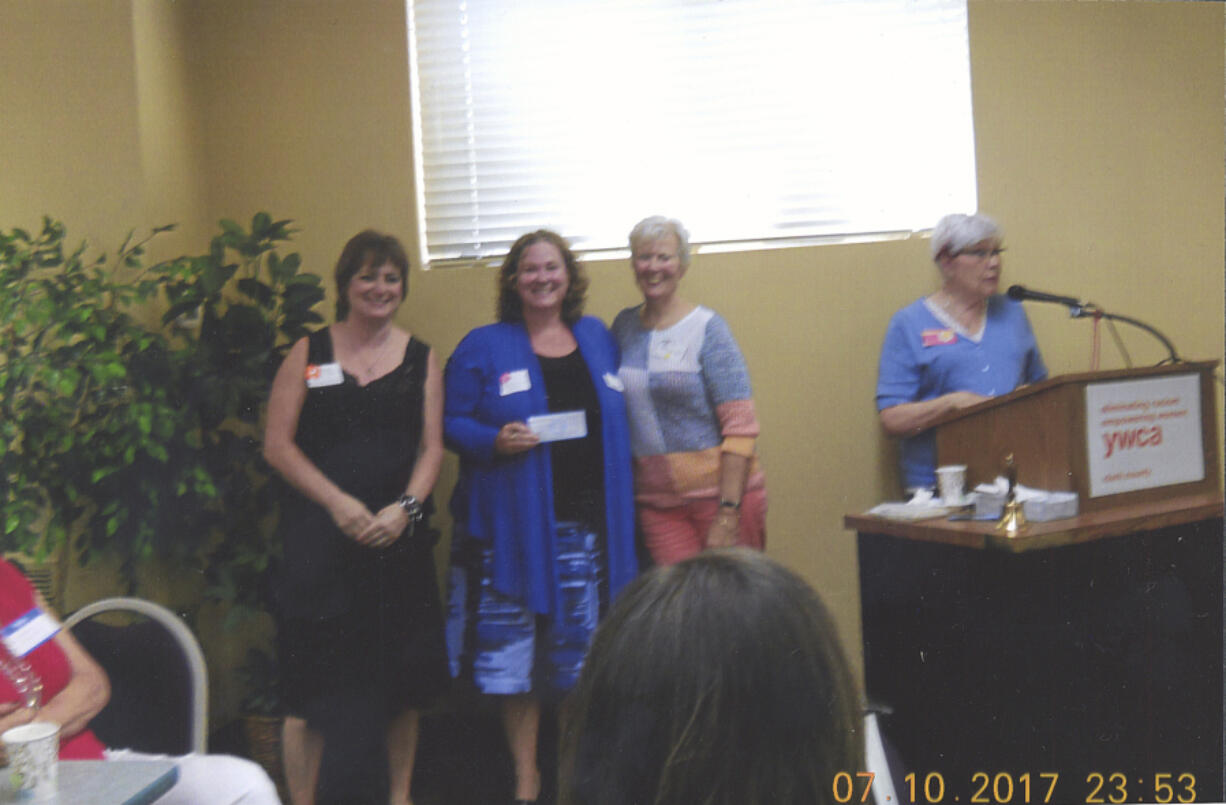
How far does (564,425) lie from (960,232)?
92 centimetres

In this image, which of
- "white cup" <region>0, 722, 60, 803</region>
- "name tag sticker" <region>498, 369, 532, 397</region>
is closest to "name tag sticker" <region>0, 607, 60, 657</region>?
"white cup" <region>0, 722, 60, 803</region>

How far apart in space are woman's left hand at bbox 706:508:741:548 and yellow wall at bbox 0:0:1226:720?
10 cm

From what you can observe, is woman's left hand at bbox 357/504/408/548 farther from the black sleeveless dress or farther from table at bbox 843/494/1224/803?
table at bbox 843/494/1224/803


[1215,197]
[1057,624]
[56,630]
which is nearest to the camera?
[56,630]

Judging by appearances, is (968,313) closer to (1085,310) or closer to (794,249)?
(1085,310)

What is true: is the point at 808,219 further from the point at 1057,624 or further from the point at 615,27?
the point at 1057,624

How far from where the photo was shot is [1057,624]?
6.06 feet

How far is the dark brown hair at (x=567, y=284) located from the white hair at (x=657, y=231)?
0.13m

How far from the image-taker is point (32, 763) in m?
1.09

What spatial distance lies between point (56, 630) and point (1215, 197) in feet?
7.98

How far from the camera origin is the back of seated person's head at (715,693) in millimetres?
717

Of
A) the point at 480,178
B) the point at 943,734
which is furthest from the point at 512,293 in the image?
the point at 943,734
